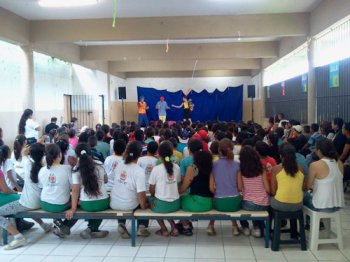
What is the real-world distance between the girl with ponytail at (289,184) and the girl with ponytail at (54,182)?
7.06 feet

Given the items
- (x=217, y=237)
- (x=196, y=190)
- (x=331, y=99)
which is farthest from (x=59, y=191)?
(x=331, y=99)

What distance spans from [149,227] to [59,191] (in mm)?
1184

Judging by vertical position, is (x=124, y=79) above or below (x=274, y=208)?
above

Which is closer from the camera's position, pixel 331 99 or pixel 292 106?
pixel 331 99

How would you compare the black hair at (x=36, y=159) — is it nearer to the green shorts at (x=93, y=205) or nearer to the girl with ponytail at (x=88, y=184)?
the girl with ponytail at (x=88, y=184)

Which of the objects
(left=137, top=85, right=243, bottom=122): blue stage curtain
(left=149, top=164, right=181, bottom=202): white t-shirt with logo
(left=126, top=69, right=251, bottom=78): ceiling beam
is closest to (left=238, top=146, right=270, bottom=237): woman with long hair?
(left=149, top=164, right=181, bottom=202): white t-shirt with logo

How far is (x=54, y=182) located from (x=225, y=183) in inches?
70.0

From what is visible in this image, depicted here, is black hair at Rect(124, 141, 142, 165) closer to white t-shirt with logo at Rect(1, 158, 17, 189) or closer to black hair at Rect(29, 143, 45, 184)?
black hair at Rect(29, 143, 45, 184)

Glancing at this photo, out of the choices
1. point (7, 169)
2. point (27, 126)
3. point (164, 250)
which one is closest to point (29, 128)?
point (27, 126)

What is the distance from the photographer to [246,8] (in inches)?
299

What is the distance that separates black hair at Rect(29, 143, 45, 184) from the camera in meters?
3.74

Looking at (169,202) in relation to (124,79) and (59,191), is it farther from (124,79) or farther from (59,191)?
(124,79)

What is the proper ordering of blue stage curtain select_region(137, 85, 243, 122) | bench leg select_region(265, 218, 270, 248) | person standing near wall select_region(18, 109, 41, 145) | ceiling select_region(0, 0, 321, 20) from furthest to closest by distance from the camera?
blue stage curtain select_region(137, 85, 243, 122)
person standing near wall select_region(18, 109, 41, 145)
ceiling select_region(0, 0, 321, 20)
bench leg select_region(265, 218, 270, 248)

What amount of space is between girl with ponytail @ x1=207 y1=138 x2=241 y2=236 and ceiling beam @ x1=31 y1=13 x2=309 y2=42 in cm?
507
